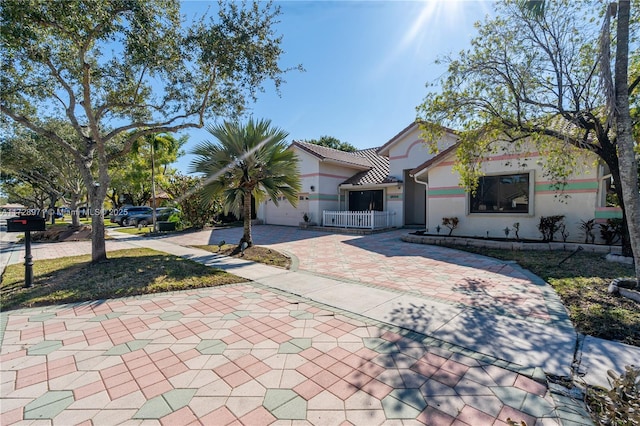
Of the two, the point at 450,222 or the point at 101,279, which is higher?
the point at 450,222

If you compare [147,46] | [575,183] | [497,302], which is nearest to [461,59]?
[497,302]

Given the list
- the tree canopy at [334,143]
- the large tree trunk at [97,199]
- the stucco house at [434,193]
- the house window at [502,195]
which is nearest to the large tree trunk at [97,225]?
the large tree trunk at [97,199]

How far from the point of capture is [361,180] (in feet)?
64.7

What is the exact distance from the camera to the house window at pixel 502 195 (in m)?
11.5

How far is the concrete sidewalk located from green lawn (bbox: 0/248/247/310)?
1.98 feet

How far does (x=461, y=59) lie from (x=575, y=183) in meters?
6.99

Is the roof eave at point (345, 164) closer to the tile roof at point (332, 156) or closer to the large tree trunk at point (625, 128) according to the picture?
the tile roof at point (332, 156)

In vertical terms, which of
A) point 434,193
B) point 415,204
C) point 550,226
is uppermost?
Answer: point 434,193

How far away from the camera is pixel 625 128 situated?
4766 mm

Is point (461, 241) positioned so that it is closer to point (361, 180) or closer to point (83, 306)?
point (361, 180)

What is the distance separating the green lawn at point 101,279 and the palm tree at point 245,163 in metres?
2.79

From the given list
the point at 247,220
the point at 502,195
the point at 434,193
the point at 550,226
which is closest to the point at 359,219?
the point at 434,193

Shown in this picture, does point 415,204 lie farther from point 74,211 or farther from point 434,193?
point 74,211

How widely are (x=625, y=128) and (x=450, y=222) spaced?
27.2 ft
